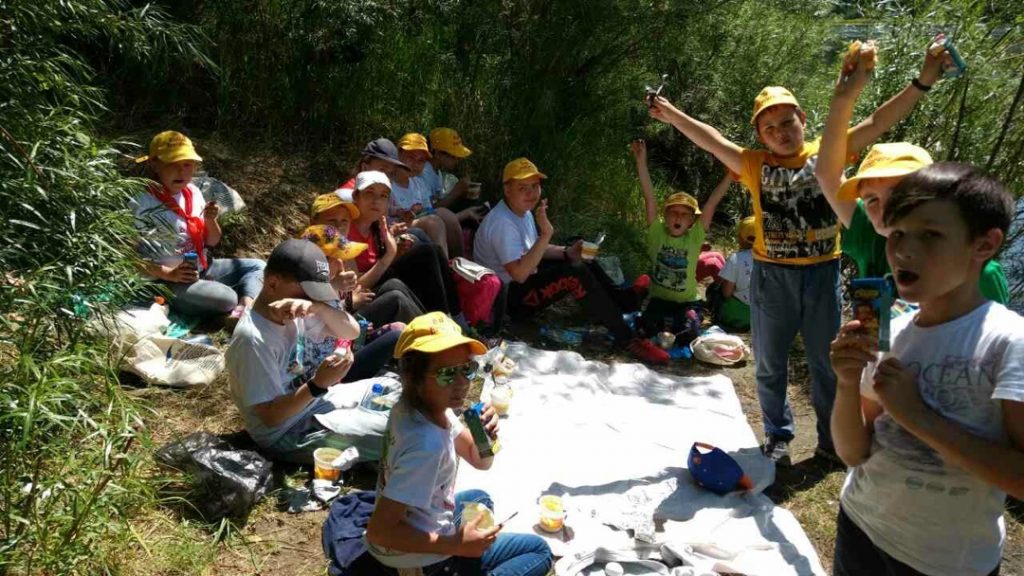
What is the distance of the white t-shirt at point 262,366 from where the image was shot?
2863mm

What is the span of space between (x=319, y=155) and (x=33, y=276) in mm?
4064

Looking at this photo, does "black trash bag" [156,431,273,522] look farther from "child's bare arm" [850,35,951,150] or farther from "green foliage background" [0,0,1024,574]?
"child's bare arm" [850,35,951,150]

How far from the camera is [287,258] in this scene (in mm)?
2879

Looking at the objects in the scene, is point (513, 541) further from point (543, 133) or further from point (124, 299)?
point (543, 133)

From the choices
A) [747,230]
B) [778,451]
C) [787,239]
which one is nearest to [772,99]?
[787,239]

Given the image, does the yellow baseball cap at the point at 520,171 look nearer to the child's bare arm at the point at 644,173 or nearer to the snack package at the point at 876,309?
the child's bare arm at the point at 644,173

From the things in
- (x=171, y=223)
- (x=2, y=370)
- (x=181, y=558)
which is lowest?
(x=181, y=558)

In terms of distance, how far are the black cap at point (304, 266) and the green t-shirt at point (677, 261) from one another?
107 inches

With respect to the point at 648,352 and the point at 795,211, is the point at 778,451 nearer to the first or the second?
the point at 795,211

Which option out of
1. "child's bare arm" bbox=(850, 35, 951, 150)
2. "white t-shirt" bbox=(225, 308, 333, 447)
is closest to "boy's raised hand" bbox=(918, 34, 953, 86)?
"child's bare arm" bbox=(850, 35, 951, 150)

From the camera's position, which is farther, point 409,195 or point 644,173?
point 409,195

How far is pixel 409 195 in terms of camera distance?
5316 mm

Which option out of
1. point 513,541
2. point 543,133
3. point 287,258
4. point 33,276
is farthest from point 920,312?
point 543,133

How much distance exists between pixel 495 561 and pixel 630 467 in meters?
1.36
